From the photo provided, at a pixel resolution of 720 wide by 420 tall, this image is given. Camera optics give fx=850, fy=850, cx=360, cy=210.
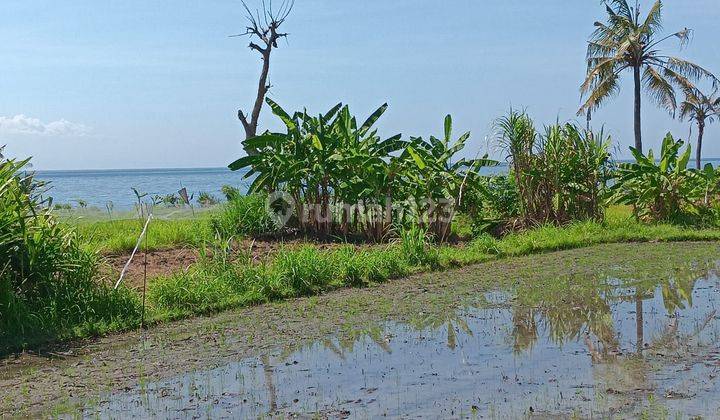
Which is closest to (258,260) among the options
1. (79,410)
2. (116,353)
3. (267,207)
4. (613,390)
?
(267,207)

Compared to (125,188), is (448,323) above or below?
below

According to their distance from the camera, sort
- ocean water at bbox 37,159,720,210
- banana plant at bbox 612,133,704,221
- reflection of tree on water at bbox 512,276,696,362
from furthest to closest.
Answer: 1. ocean water at bbox 37,159,720,210
2. banana plant at bbox 612,133,704,221
3. reflection of tree on water at bbox 512,276,696,362

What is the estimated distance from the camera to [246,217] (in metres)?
13.6

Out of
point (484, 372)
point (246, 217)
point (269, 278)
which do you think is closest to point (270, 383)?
point (484, 372)

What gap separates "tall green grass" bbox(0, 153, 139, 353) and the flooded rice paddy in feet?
1.43

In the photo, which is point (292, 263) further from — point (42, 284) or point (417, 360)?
point (417, 360)

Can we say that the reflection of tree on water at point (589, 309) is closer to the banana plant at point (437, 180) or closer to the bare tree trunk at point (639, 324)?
the bare tree trunk at point (639, 324)

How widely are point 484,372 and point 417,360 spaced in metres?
0.66

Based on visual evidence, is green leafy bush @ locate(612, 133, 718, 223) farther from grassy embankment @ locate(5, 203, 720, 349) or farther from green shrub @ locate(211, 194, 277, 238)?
green shrub @ locate(211, 194, 277, 238)

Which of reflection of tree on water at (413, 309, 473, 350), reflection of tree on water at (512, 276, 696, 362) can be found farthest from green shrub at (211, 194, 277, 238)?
reflection of tree on water at (413, 309, 473, 350)

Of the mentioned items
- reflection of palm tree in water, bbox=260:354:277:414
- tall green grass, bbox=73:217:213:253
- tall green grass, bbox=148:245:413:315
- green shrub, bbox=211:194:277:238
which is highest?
green shrub, bbox=211:194:277:238

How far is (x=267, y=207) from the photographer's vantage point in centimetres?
1372

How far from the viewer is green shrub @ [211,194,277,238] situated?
44.0ft

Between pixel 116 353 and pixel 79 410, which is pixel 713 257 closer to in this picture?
pixel 116 353
